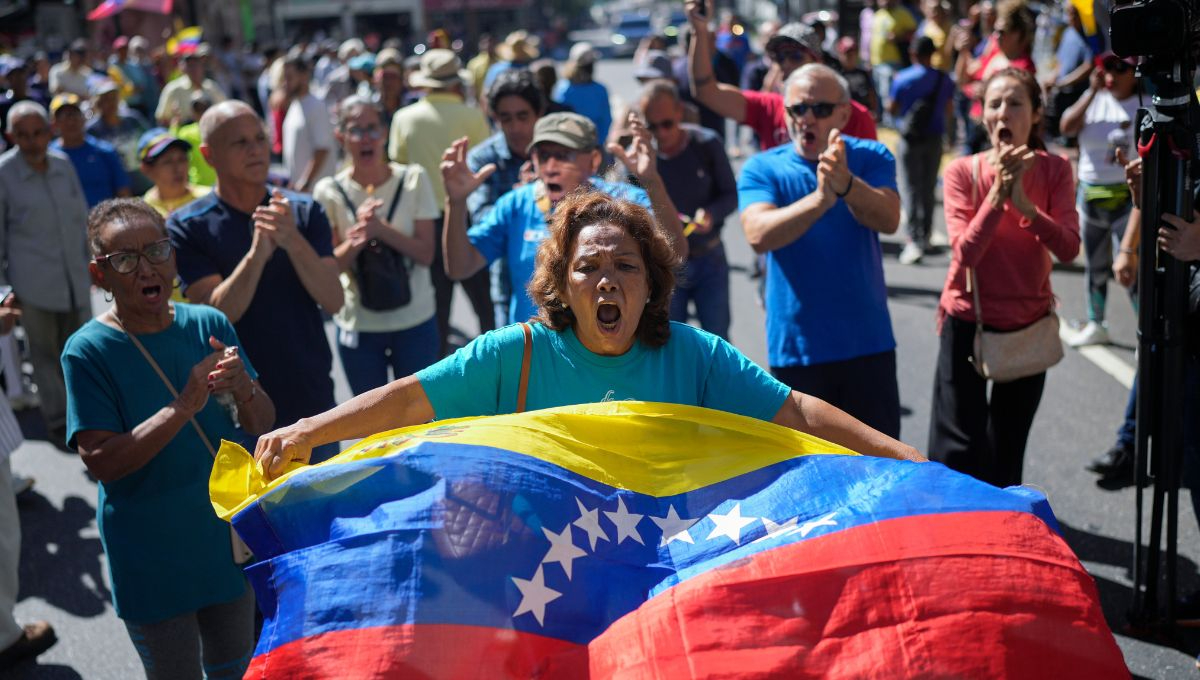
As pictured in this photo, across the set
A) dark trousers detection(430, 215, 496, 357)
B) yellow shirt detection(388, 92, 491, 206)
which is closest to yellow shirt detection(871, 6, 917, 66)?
yellow shirt detection(388, 92, 491, 206)

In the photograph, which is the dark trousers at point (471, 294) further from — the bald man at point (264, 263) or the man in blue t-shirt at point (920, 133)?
the man in blue t-shirt at point (920, 133)

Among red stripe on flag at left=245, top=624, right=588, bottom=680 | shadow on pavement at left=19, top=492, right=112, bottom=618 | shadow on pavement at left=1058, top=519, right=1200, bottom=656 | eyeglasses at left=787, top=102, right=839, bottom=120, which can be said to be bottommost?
shadow on pavement at left=19, top=492, right=112, bottom=618

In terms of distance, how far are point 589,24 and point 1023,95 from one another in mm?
97877

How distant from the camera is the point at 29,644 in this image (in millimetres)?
5176

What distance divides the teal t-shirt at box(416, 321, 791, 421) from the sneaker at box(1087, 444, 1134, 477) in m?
3.41

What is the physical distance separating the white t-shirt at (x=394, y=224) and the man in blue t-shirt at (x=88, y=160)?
3.43 metres

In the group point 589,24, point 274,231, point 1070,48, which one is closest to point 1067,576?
point 274,231

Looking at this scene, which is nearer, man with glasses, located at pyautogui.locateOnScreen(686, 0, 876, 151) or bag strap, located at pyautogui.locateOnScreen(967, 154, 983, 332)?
bag strap, located at pyautogui.locateOnScreen(967, 154, 983, 332)

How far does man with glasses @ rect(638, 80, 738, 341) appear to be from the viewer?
705cm

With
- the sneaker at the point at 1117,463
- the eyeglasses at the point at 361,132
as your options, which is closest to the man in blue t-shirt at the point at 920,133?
the sneaker at the point at 1117,463

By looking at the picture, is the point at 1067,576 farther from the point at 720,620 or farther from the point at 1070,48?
the point at 1070,48

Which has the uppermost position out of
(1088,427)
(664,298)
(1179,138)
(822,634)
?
(1179,138)

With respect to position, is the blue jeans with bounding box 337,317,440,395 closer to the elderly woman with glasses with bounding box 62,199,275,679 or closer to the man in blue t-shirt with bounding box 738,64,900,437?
the man in blue t-shirt with bounding box 738,64,900,437

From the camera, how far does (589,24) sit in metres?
99.8
